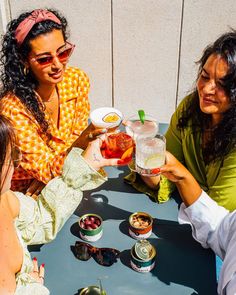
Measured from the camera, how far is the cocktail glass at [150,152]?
1.77 meters

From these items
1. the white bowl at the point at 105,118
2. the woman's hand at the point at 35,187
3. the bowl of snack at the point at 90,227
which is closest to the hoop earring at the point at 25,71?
the white bowl at the point at 105,118

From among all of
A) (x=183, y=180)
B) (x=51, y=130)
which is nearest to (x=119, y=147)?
(x=183, y=180)

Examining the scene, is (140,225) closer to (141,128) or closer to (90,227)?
(90,227)

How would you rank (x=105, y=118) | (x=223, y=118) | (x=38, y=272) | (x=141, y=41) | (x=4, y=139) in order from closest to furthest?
1. (x=4, y=139)
2. (x=38, y=272)
3. (x=223, y=118)
4. (x=105, y=118)
5. (x=141, y=41)

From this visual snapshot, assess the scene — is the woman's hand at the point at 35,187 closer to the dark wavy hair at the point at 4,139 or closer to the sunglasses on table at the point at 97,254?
the sunglasses on table at the point at 97,254

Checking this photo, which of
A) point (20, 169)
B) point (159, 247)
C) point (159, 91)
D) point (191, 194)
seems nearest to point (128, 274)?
point (159, 247)

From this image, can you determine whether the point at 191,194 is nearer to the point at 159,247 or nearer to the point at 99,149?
the point at 159,247

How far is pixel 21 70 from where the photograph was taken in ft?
7.71

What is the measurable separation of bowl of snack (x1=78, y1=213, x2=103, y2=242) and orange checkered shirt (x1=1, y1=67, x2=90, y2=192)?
38cm

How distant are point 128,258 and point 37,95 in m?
1.16

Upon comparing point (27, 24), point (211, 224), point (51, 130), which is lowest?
point (211, 224)

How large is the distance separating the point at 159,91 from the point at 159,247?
209 centimetres

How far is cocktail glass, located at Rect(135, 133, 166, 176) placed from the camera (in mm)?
1772

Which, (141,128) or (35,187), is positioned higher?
(141,128)
